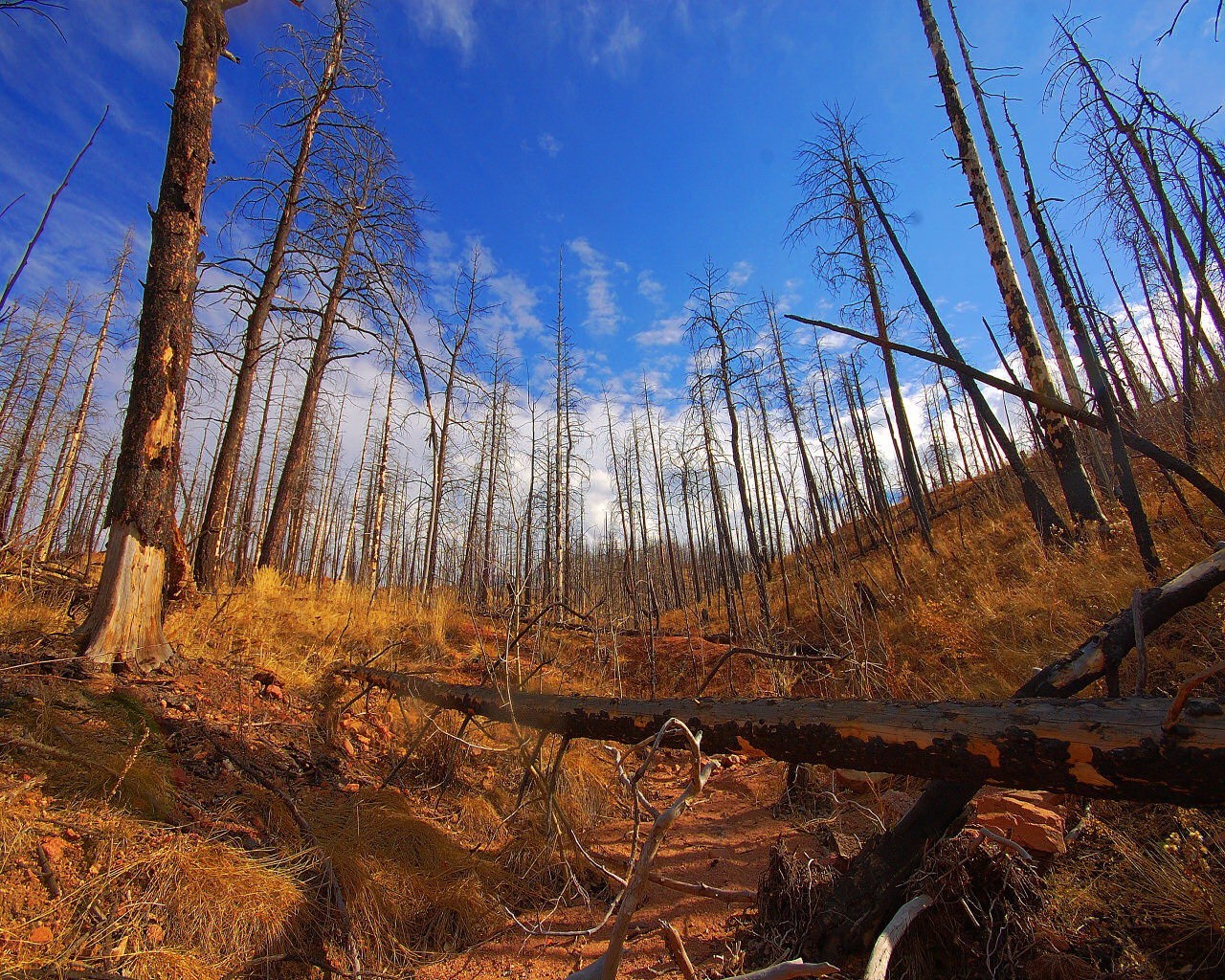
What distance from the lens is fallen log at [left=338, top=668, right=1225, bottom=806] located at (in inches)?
55.0

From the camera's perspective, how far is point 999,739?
1691 millimetres

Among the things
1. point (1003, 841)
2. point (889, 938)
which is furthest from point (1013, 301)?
point (889, 938)

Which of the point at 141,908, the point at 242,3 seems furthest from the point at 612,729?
the point at 242,3

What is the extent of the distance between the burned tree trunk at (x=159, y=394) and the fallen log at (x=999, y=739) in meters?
3.61

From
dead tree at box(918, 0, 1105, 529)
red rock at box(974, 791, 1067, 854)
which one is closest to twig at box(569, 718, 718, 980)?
red rock at box(974, 791, 1067, 854)

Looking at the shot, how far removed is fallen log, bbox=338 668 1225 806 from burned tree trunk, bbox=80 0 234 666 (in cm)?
361

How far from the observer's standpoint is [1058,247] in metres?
12.6

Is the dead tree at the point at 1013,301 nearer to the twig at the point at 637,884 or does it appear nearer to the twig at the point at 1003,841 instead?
the twig at the point at 1003,841

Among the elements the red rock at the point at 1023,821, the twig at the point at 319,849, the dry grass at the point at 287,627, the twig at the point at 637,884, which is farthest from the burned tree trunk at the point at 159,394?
the red rock at the point at 1023,821

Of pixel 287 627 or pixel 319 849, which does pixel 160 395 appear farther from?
pixel 319 849

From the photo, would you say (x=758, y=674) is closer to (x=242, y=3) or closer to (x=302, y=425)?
(x=302, y=425)

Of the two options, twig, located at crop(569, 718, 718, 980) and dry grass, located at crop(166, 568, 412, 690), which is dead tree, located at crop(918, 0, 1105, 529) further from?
dry grass, located at crop(166, 568, 412, 690)

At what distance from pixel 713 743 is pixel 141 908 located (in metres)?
2.39

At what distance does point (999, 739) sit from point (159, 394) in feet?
17.7
